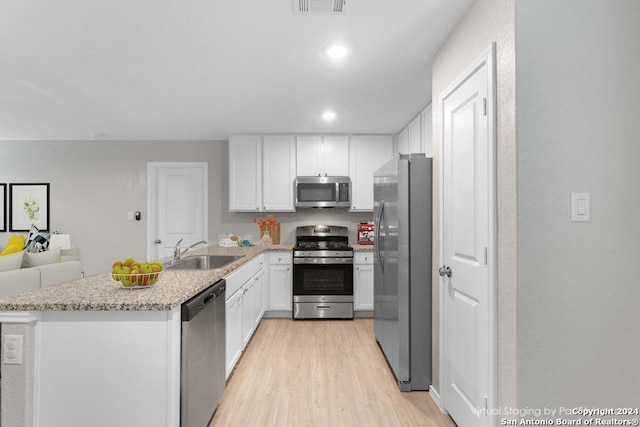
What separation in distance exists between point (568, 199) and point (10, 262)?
4.22m

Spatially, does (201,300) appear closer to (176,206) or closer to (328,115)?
(328,115)

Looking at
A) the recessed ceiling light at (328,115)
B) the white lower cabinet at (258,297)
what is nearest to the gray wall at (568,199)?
the recessed ceiling light at (328,115)

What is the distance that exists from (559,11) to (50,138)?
6.05m

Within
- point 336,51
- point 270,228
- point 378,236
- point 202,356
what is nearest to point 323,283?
point 270,228

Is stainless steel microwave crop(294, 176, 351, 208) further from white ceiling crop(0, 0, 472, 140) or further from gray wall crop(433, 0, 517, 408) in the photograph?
gray wall crop(433, 0, 517, 408)

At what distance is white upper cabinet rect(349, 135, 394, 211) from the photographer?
480cm

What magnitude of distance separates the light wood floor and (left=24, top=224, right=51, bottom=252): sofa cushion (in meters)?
3.36

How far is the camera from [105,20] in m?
2.08

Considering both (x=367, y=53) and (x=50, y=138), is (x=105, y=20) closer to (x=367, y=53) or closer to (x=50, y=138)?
(x=367, y=53)

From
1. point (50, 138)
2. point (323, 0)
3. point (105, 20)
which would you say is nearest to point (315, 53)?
point (323, 0)

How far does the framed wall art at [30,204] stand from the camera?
16.9ft

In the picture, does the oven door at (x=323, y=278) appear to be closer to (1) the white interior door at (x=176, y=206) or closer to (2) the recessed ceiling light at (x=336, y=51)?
(1) the white interior door at (x=176, y=206)

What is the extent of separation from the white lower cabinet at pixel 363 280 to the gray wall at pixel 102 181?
2087 mm

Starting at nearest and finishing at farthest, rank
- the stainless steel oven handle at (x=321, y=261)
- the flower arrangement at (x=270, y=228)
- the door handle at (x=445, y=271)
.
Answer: the door handle at (x=445, y=271), the stainless steel oven handle at (x=321, y=261), the flower arrangement at (x=270, y=228)
